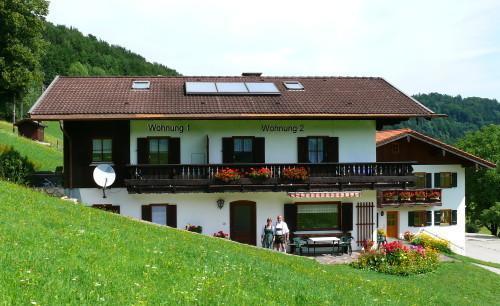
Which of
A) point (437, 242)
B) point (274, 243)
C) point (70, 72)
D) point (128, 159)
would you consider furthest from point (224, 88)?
point (70, 72)

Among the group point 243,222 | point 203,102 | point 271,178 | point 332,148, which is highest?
point 203,102

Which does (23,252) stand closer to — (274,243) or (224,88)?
(274,243)

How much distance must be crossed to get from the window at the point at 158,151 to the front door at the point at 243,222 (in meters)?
3.52

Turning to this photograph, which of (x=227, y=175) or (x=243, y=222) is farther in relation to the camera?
(x=243, y=222)

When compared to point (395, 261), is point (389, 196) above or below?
above

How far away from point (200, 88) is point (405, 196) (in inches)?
646

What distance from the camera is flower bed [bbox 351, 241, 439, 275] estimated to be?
19250 mm

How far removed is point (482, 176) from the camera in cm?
5734

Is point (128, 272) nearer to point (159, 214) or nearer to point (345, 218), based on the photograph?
point (159, 214)

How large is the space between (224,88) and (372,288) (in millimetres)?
15139

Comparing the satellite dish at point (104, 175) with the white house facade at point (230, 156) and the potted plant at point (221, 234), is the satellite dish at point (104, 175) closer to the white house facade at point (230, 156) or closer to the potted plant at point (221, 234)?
the white house facade at point (230, 156)

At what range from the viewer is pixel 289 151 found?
24.5 m

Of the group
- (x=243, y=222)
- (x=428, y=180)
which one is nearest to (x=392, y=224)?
(x=428, y=180)

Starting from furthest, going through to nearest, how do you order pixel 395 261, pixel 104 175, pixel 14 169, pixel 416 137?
pixel 416 137, pixel 14 169, pixel 104 175, pixel 395 261
